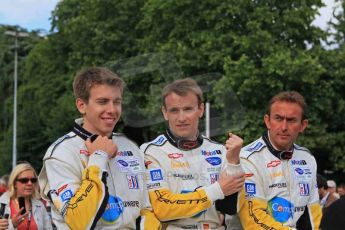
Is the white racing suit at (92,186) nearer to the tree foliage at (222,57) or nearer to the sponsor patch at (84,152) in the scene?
the sponsor patch at (84,152)

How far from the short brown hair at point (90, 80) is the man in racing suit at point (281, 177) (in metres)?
1.39

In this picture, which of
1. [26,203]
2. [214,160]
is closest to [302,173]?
[214,160]

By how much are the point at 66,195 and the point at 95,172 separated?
0.23 m

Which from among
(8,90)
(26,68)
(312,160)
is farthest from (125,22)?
(312,160)

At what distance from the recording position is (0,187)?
1254 centimetres

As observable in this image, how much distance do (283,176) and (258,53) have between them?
933 inches

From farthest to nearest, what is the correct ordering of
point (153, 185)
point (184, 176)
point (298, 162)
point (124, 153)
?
point (298, 162), point (184, 176), point (153, 185), point (124, 153)

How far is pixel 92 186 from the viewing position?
4.07 m

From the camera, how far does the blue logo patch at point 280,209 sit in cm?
518

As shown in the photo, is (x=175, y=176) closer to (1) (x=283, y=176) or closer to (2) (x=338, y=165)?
(1) (x=283, y=176)

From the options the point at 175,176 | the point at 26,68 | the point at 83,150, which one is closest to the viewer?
the point at 83,150

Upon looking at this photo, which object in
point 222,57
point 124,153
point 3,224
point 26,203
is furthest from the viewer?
point 222,57

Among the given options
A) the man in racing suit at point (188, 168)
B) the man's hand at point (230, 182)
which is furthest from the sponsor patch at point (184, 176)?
the man's hand at point (230, 182)

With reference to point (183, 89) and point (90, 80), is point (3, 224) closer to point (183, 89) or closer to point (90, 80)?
point (183, 89)
